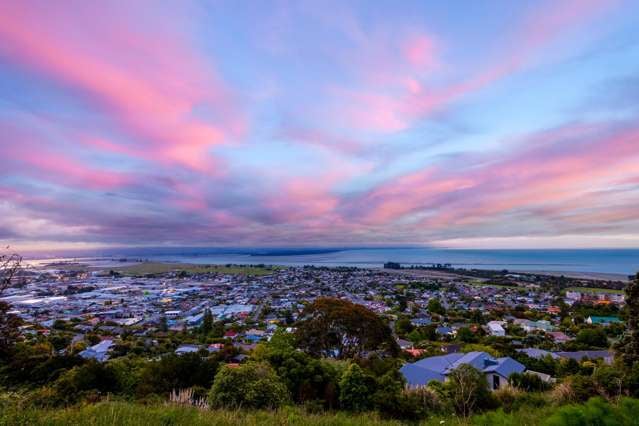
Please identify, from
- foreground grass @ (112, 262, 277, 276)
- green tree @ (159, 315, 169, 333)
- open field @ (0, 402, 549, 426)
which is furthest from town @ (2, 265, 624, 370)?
foreground grass @ (112, 262, 277, 276)

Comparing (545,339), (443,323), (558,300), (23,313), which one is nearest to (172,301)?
(23,313)

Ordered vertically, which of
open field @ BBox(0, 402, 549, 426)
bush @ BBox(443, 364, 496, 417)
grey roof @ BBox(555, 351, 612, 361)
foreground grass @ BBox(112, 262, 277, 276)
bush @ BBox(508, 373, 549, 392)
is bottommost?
foreground grass @ BBox(112, 262, 277, 276)

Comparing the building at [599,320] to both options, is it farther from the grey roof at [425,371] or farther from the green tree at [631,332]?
the green tree at [631,332]

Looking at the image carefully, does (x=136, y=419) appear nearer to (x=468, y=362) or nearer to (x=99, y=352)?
(x=468, y=362)

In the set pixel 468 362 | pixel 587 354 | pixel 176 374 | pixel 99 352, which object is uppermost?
pixel 176 374

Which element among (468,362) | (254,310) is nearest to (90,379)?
(468,362)

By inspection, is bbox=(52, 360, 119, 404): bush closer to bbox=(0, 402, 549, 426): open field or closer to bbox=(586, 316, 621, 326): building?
bbox=(0, 402, 549, 426): open field
